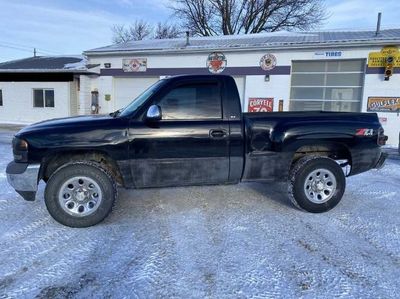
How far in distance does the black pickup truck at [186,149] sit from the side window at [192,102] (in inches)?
0.5

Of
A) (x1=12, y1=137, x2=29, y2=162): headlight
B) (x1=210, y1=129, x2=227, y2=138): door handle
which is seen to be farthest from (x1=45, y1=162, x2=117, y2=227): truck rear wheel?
(x1=210, y1=129, x2=227, y2=138): door handle

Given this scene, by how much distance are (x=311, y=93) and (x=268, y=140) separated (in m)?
10.4

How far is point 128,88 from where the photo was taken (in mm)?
16656

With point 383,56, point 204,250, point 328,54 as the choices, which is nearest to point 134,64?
point 328,54

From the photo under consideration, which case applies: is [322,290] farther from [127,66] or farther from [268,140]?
[127,66]

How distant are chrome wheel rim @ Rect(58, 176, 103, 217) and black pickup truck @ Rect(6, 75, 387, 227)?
0.04ft

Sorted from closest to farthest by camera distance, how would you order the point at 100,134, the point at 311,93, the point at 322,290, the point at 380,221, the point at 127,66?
the point at 322,290 → the point at 100,134 → the point at 380,221 → the point at 311,93 → the point at 127,66

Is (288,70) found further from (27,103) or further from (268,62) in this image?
(27,103)

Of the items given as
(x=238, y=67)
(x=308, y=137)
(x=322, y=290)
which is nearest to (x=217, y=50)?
(x=238, y=67)

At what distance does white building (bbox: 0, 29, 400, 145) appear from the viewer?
1266cm

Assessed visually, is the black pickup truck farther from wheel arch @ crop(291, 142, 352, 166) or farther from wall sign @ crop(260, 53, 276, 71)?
wall sign @ crop(260, 53, 276, 71)

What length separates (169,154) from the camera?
4.25m

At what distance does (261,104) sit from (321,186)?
33.6 feet

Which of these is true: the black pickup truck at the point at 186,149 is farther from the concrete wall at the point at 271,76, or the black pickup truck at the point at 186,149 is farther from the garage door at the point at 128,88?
the garage door at the point at 128,88
